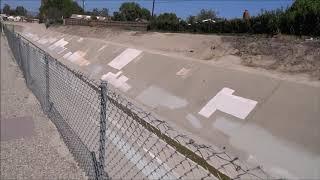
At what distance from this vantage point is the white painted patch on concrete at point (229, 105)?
10289 millimetres

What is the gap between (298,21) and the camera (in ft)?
62.4

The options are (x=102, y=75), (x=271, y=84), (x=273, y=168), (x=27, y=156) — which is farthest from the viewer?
(x=102, y=75)

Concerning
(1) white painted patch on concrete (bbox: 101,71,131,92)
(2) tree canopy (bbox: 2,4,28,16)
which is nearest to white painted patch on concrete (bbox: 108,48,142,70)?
(1) white painted patch on concrete (bbox: 101,71,131,92)

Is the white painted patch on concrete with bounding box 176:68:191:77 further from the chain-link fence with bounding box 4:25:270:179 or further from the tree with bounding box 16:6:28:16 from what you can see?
the tree with bounding box 16:6:28:16

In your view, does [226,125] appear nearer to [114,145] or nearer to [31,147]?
[114,145]

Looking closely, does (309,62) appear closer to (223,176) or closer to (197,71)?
(197,71)

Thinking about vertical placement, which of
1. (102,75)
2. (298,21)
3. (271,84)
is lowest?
(102,75)

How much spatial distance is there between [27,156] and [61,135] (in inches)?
40.2

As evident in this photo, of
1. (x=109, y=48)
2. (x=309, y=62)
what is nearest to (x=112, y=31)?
(x=109, y=48)

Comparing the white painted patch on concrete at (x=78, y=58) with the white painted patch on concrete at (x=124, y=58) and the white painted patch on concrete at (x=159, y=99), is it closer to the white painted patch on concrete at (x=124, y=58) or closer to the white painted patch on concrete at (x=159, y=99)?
the white painted patch on concrete at (x=124, y=58)

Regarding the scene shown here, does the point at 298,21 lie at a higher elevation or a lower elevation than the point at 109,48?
higher

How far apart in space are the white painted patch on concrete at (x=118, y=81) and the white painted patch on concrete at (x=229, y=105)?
4.67 metres

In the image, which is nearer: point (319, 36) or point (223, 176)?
point (223, 176)

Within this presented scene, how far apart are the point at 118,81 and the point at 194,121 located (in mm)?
6599
